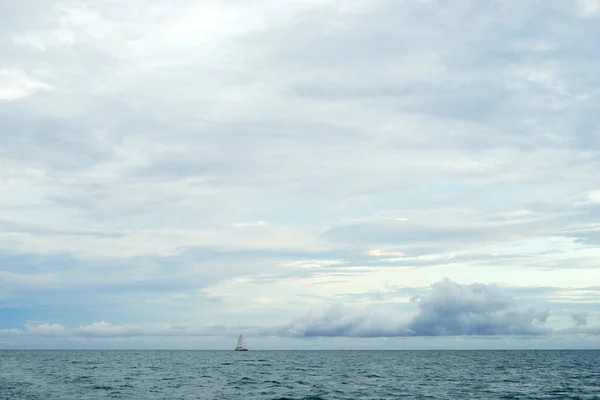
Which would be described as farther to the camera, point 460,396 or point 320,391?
point 320,391

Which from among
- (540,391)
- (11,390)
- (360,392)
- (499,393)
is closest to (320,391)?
(360,392)

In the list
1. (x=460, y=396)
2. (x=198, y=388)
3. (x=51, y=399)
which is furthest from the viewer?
(x=198, y=388)

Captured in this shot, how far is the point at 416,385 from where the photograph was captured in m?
99.9

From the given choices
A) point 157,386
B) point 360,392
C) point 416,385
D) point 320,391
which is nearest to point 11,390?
point 157,386

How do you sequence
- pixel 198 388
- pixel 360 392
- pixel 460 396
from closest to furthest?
pixel 460 396
pixel 360 392
pixel 198 388

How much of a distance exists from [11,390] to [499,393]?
237ft

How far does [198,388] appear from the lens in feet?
309

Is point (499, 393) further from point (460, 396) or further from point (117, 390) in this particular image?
point (117, 390)

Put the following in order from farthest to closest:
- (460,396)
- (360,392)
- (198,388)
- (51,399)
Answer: (198,388) → (360,392) → (460,396) → (51,399)

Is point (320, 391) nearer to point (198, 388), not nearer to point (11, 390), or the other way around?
point (198, 388)

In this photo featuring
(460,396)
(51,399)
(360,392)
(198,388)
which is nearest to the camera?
(51,399)

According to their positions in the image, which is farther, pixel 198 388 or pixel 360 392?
pixel 198 388

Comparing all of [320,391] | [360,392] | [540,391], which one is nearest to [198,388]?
[320,391]

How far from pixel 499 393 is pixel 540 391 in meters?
8.47
